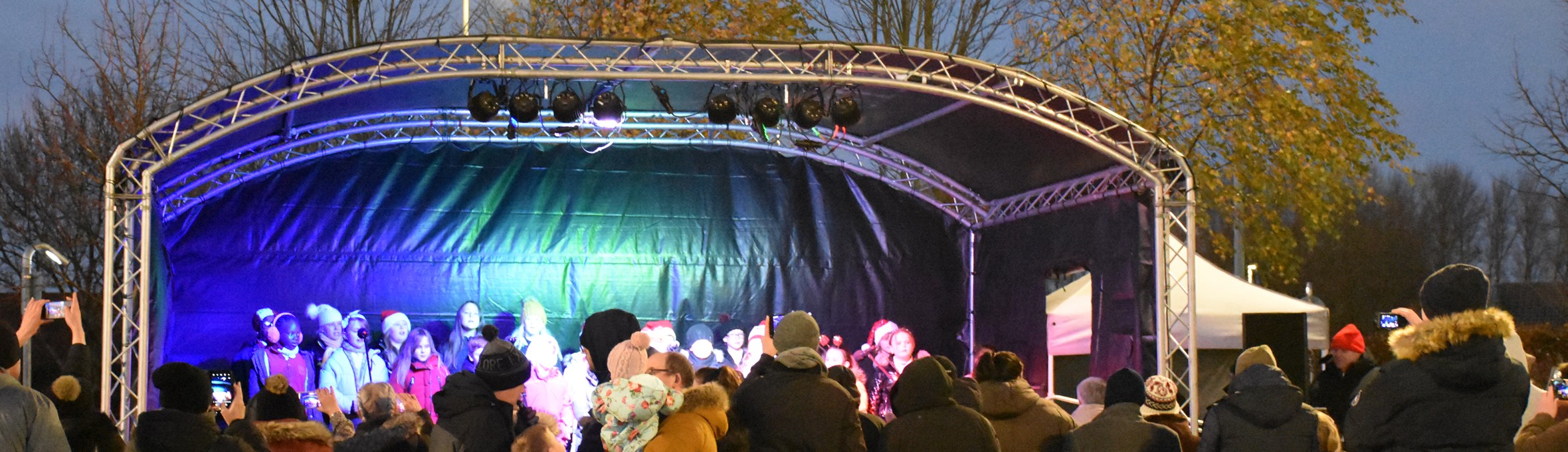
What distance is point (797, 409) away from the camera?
4621 millimetres

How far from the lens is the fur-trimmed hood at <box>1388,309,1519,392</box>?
382cm

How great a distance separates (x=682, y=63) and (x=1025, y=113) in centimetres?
253

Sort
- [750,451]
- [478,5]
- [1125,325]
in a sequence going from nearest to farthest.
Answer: [750,451] < [1125,325] < [478,5]

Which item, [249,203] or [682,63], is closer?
[682,63]

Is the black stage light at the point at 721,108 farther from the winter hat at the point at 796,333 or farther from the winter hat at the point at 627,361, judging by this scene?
the winter hat at the point at 796,333

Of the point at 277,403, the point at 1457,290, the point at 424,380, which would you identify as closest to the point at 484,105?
the point at 424,380

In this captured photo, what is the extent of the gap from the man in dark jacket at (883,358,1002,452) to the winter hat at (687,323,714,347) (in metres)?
8.51

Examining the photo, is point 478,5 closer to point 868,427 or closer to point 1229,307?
point 1229,307

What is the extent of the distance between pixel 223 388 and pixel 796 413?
7506 millimetres

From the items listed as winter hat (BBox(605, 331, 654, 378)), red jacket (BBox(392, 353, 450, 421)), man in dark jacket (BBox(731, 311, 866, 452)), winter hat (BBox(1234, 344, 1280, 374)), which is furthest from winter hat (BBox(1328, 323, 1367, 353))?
red jacket (BBox(392, 353, 450, 421))

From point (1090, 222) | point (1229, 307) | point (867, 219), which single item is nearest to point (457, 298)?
point (867, 219)

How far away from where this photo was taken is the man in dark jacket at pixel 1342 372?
7.73m

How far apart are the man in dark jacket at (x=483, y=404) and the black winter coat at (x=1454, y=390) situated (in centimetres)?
276

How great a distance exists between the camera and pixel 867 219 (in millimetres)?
13664
